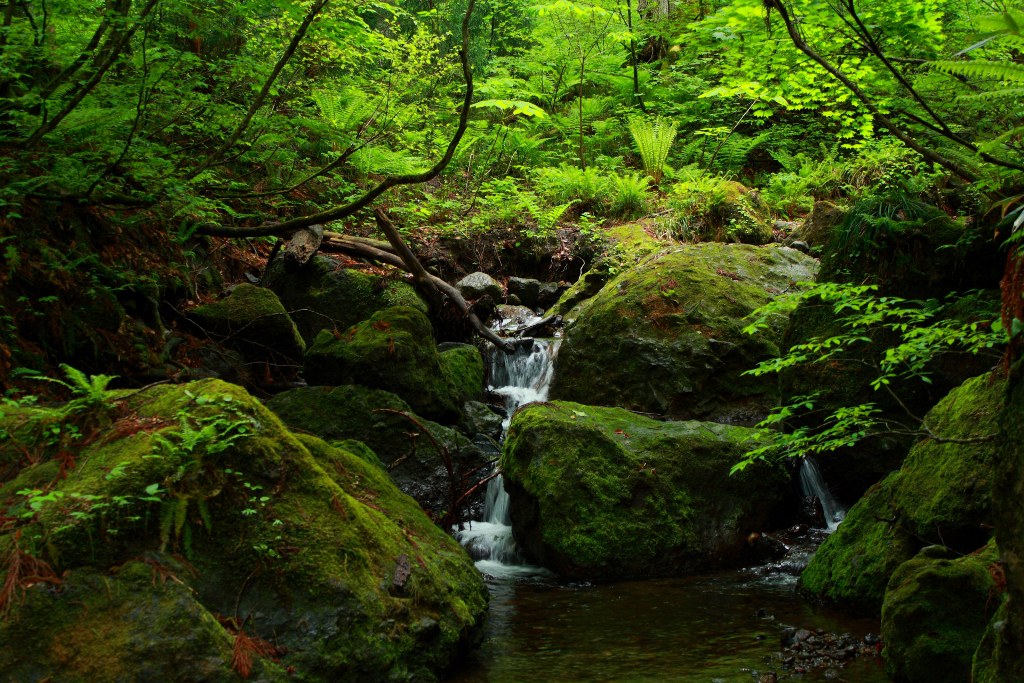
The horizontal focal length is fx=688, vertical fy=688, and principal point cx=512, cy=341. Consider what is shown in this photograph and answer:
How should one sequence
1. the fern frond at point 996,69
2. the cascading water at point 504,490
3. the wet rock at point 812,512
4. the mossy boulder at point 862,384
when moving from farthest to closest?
the wet rock at point 812,512
the cascading water at point 504,490
the mossy boulder at point 862,384
the fern frond at point 996,69

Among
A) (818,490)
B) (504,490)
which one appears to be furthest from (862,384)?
(504,490)

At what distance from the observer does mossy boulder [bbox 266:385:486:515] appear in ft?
22.1

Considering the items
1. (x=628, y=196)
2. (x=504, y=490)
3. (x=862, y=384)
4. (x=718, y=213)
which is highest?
(x=628, y=196)

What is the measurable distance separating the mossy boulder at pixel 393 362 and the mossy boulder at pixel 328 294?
143cm

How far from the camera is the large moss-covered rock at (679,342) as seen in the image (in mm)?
7887

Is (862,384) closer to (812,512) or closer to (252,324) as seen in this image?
(812,512)

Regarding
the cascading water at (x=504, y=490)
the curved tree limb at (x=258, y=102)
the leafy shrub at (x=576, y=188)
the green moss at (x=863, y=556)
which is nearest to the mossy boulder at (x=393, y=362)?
the cascading water at (x=504, y=490)

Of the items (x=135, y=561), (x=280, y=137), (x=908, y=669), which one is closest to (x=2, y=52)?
(x=280, y=137)

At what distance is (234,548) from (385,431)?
3.69 metres

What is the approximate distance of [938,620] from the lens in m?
3.33

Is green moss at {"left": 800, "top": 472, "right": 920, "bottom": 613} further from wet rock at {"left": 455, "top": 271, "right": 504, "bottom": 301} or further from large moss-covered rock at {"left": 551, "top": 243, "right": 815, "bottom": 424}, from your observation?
wet rock at {"left": 455, "top": 271, "right": 504, "bottom": 301}

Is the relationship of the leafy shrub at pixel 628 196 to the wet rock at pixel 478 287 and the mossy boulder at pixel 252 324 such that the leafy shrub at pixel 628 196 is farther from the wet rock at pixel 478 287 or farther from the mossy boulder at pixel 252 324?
the mossy boulder at pixel 252 324

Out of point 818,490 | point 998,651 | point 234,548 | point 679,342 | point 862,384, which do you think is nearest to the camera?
point 998,651

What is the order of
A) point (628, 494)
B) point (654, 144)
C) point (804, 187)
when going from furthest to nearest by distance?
1. point (654, 144)
2. point (804, 187)
3. point (628, 494)
